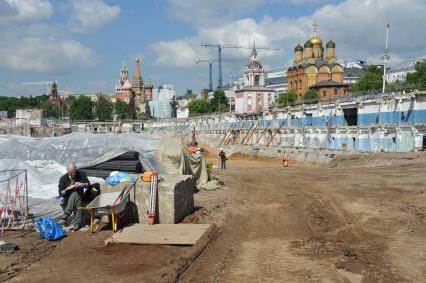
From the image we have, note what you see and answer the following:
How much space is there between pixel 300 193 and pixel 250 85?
296 ft

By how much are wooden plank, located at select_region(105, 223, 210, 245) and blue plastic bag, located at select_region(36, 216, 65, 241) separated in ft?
4.12

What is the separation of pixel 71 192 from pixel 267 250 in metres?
4.58

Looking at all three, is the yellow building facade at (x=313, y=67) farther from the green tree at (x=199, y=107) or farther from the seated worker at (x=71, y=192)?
the seated worker at (x=71, y=192)

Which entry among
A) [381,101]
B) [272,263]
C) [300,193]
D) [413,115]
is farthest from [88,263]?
[381,101]

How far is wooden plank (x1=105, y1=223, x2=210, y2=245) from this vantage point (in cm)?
869

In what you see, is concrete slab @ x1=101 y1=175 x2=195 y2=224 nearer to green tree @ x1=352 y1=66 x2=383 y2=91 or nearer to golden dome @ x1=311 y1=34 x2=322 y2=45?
green tree @ x1=352 y1=66 x2=383 y2=91

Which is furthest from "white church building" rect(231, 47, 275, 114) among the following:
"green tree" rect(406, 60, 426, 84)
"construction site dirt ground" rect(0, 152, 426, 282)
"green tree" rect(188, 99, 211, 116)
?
"construction site dirt ground" rect(0, 152, 426, 282)

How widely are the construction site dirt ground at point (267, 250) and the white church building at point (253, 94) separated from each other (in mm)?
A: 87316

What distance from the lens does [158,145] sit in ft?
58.4

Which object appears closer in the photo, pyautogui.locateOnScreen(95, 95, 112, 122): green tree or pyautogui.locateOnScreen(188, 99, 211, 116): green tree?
pyautogui.locateOnScreen(188, 99, 211, 116): green tree

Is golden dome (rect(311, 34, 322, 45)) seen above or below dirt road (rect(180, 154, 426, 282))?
above

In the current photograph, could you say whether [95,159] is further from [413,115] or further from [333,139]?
[333,139]

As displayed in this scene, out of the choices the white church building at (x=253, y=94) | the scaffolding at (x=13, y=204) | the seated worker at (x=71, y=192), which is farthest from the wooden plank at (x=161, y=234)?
the white church building at (x=253, y=94)

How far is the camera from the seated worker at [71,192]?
Answer: 33.2 ft
